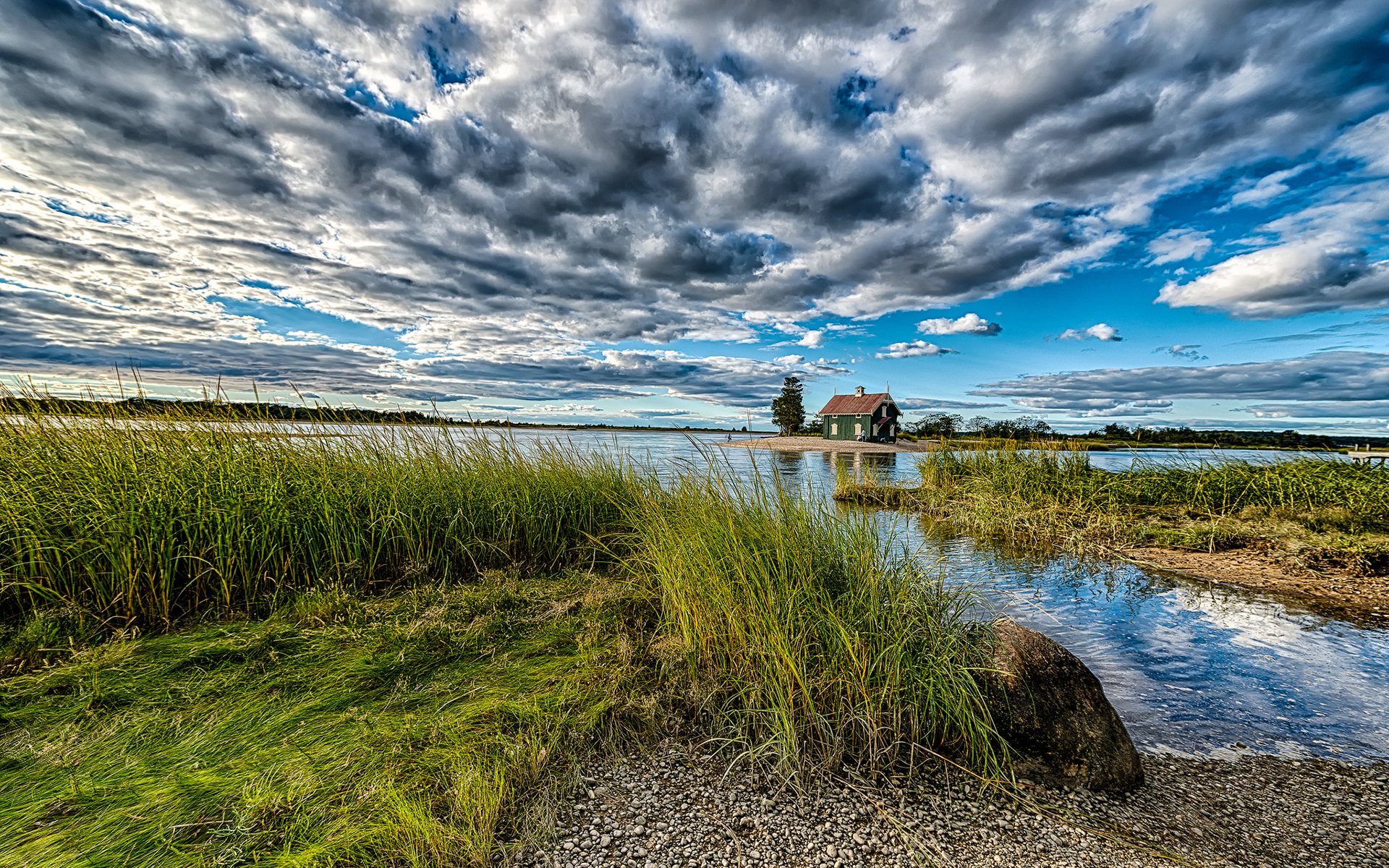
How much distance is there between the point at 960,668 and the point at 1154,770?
5.00 ft

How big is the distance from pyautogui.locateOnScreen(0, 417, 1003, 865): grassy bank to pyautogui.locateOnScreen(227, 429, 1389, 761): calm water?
3.14ft

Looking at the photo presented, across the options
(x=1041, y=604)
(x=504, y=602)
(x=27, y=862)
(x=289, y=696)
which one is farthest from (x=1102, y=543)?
(x=27, y=862)

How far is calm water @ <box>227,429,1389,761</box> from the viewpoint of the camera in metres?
3.81

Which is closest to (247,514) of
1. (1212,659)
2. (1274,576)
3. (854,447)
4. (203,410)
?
(203,410)

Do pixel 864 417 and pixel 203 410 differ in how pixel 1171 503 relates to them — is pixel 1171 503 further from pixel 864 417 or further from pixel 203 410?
pixel 864 417

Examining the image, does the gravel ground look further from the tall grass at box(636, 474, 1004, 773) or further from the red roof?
the red roof

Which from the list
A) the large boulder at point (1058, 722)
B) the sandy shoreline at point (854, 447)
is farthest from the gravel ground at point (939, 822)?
the sandy shoreline at point (854, 447)

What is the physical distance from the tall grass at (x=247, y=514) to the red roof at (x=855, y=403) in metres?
43.9

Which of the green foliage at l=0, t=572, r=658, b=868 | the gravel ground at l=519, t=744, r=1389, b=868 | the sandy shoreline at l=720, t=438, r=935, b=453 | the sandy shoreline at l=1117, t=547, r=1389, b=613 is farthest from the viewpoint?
the sandy shoreline at l=720, t=438, r=935, b=453

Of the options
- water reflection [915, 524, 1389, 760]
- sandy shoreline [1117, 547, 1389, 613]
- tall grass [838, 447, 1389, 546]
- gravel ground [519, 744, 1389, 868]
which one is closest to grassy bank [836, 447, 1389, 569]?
tall grass [838, 447, 1389, 546]

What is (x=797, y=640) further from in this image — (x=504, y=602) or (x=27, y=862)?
A: (x=27, y=862)

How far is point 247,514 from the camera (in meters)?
5.30

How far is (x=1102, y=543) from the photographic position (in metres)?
9.85

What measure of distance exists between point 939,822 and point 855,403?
4948 centimetres
